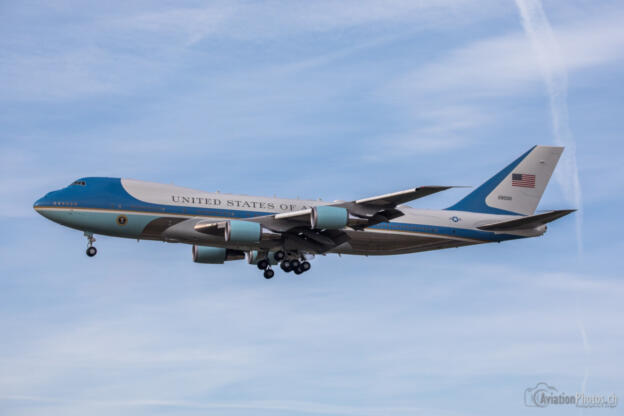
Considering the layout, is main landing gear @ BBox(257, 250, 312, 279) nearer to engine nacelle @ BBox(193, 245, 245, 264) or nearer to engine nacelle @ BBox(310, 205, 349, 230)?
engine nacelle @ BBox(193, 245, 245, 264)

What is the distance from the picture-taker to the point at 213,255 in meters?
60.0

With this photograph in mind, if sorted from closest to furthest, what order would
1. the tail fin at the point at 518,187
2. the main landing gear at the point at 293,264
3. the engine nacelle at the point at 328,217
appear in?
the engine nacelle at the point at 328,217
the main landing gear at the point at 293,264
the tail fin at the point at 518,187

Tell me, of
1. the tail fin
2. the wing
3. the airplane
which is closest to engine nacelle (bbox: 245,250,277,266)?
the airplane

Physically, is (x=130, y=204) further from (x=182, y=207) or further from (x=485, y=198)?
(x=485, y=198)

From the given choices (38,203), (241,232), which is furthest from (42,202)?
(241,232)

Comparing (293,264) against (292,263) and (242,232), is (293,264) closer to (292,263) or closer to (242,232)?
Result: (292,263)

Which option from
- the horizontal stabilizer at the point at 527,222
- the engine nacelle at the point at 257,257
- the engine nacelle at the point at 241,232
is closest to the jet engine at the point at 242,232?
the engine nacelle at the point at 241,232

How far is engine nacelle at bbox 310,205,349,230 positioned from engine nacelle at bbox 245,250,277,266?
7.95 metres

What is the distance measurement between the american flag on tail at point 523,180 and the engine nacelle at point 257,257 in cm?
1814

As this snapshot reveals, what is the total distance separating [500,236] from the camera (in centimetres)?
5872

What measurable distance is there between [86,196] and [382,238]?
61.9 feet

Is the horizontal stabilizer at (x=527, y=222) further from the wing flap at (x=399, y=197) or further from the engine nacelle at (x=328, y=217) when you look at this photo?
the engine nacelle at (x=328, y=217)

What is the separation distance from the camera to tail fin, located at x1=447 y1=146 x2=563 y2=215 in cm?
6128

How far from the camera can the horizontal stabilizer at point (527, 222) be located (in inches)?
2133
